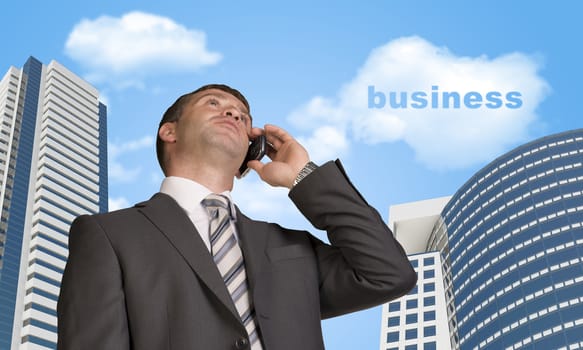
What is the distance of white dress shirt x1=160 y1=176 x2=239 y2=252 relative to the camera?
2.65 metres

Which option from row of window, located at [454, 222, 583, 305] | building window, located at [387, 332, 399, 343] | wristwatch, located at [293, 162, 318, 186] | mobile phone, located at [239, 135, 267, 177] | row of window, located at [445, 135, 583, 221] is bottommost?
wristwatch, located at [293, 162, 318, 186]

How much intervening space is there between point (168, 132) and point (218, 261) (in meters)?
0.90

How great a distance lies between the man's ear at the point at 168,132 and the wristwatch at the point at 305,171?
65 centimetres

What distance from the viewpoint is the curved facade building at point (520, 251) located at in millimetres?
70438

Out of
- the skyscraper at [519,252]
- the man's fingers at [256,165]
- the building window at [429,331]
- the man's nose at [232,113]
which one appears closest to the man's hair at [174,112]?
the man's nose at [232,113]

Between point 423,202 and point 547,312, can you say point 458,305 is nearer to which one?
point 547,312

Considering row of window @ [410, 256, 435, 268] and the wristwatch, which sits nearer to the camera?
the wristwatch

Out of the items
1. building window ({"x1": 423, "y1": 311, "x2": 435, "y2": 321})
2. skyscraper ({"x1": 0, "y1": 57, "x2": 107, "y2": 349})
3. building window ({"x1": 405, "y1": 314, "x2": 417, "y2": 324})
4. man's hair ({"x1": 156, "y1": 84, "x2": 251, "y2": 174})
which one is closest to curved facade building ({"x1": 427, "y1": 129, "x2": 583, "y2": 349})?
building window ({"x1": 423, "y1": 311, "x2": 435, "y2": 321})

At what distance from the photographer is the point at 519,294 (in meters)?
73.9

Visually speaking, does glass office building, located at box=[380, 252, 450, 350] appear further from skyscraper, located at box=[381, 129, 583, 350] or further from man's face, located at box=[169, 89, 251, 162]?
man's face, located at box=[169, 89, 251, 162]

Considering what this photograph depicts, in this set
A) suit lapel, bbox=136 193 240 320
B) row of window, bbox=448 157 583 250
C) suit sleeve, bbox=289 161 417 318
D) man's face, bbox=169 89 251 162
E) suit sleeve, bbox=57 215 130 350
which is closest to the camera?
suit sleeve, bbox=57 215 130 350

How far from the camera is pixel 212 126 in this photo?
2990 mm

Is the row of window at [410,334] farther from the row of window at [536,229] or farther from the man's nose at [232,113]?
the man's nose at [232,113]

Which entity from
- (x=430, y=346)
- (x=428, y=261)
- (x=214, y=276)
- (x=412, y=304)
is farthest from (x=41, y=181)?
(x=214, y=276)
